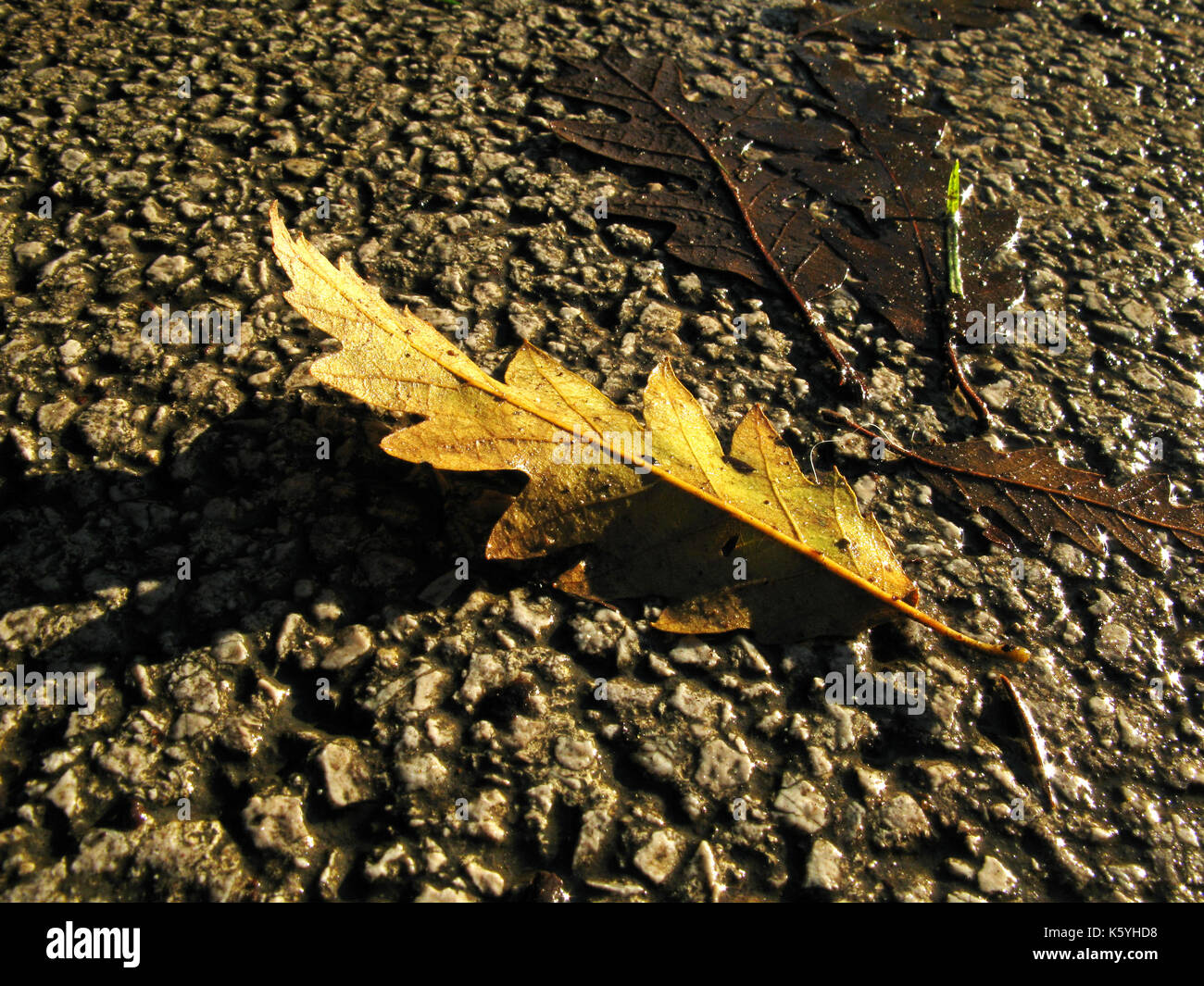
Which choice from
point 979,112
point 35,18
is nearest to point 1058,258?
point 979,112

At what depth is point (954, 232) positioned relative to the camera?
2.36 m

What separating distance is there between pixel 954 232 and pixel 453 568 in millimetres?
1741

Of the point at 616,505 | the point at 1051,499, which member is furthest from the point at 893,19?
the point at 616,505

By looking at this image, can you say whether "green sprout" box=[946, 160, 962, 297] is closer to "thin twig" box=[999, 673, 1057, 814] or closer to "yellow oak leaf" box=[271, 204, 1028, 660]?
"yellow oak leaf" box=[271, 204, 1028, 660]

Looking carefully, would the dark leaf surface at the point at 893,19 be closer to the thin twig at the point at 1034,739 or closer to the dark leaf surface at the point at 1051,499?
the dark leaf surface at the point at 1051,499

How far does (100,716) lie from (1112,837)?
1.71 m

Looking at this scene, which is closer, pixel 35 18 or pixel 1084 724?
pixel 1084 724

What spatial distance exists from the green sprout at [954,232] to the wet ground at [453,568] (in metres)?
0.23

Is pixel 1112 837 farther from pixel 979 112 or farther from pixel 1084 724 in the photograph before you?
pixel 979 112

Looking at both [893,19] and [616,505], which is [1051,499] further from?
[893,19]

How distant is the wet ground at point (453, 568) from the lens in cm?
131

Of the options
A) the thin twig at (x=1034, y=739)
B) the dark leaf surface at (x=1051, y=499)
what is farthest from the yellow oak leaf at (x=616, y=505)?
the dark leaf surface at (x=1051, y=499)

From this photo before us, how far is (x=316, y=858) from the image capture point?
126 cm

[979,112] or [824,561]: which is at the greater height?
[979,112]
